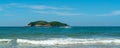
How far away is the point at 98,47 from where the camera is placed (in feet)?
69.3

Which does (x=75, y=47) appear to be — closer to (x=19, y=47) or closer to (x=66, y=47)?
(x=66, y=47)

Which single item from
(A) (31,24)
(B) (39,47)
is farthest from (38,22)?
(B) (39,47)

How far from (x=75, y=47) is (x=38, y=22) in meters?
154

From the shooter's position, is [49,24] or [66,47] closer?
[66,47]

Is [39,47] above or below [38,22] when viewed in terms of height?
below

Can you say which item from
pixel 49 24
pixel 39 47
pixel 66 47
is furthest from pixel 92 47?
pixel 49 24

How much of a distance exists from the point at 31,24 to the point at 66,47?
5903 inches

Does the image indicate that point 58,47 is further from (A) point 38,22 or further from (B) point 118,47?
(A) point 38,22

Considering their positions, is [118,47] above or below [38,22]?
below

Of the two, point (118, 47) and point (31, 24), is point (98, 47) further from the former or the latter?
point (31, 24)

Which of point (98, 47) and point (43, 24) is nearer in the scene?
point (98, 47)

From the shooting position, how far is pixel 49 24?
167250 mm

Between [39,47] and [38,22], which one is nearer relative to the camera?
[39,47]

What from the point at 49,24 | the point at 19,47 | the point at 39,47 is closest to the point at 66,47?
the point at 39,47
